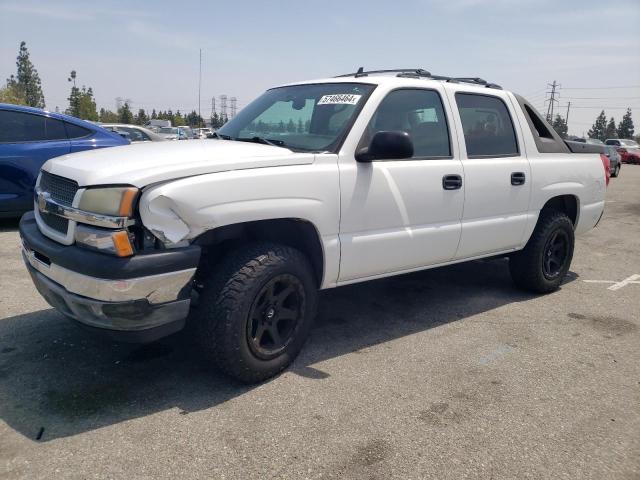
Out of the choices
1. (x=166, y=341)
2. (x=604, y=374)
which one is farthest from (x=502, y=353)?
(x=166, y=341)

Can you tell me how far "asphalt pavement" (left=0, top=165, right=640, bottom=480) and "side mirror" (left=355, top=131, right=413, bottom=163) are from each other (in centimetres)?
134

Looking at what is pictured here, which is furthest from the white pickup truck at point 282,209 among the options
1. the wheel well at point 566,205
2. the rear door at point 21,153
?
the rear door at point 21,153

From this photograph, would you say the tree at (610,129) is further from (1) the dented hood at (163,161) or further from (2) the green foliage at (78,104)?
(1) the dented hood at (163,161)

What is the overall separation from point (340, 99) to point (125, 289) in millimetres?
1973

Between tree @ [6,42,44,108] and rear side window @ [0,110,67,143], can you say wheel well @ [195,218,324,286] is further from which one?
tree @ [6,42,44,108]

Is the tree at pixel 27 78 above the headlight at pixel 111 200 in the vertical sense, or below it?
above

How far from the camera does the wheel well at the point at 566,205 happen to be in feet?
16.5

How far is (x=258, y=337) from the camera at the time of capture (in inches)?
121

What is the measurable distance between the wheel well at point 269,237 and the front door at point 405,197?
182 mm

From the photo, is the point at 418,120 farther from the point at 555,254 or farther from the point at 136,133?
the point at 136,133

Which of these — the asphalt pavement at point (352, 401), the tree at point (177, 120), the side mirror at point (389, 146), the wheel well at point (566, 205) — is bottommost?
the asphalt pavement at point (352, 401)

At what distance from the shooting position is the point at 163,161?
9.12 feet

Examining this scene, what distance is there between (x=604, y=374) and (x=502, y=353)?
2.07ft

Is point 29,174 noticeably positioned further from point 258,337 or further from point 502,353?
point 502,353
